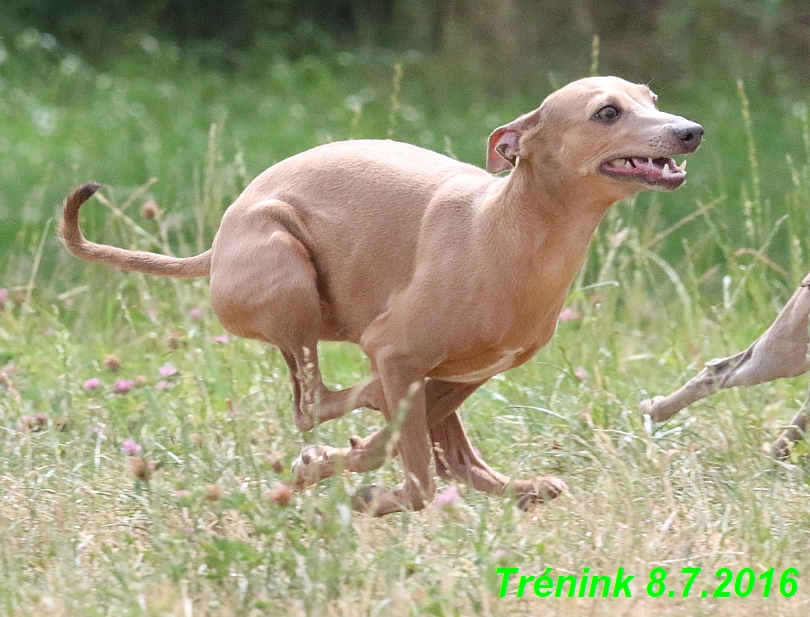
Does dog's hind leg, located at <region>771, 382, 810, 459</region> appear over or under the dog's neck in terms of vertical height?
under

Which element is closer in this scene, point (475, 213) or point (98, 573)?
point (98, 573)

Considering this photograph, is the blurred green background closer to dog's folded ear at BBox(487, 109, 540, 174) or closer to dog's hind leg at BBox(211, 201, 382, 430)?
dog's hind leg at BBox(211, 201, 382, 430)

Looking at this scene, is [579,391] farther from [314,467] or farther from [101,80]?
[101,80]

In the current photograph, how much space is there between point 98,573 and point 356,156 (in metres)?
1.56

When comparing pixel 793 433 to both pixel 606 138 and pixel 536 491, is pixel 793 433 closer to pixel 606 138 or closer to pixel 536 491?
pixel 536 491

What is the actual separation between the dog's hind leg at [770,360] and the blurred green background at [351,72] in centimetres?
539

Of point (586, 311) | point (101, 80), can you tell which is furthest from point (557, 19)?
point (586, 311)

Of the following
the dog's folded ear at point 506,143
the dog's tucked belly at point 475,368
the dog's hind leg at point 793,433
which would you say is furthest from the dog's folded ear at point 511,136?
the dog's hind leg at point 793,433

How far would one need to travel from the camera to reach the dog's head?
3830 millimetres

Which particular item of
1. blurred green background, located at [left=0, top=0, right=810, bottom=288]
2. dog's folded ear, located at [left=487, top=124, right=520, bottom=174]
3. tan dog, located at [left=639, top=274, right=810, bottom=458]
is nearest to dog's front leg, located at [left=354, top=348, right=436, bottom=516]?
dog's folded ear, located at [left=487, top=124, right=520, bottom=174]

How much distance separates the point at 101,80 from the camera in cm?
1403

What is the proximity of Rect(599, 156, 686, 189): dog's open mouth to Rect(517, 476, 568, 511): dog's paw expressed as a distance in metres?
1.10

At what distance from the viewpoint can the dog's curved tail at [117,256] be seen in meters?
4.75

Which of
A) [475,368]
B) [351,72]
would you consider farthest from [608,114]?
[351,72]
